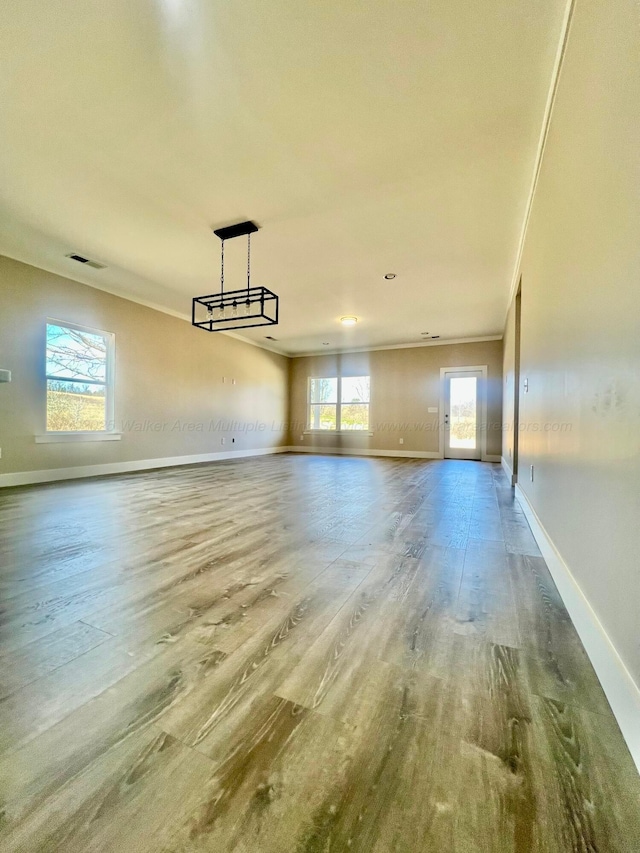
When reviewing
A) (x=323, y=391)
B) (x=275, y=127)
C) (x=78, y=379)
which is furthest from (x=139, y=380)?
(x=323, y=391)

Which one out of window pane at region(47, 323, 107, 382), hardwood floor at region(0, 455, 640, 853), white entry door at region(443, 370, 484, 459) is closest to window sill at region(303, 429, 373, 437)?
white entry door at region(443, 370, 484, 459)

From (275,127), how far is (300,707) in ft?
9.52

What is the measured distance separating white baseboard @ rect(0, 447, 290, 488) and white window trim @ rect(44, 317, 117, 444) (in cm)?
39

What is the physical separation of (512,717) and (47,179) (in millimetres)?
4097

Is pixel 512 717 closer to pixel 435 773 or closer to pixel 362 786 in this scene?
pixel 435 773

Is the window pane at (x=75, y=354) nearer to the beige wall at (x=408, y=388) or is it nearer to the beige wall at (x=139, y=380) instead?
the beige wall at (x=139, y=380)

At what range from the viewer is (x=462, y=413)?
756cm

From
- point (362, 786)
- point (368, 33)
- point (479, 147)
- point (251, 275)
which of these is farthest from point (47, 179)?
point (362, 786)

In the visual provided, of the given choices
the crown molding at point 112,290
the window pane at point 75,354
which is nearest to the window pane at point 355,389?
the crown molding at point 112,290

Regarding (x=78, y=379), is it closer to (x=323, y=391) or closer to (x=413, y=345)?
(x=323, y=391)

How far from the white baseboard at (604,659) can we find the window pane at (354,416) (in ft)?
22.7

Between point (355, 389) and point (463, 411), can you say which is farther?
point (355, 389)

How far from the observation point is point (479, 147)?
7.64ft

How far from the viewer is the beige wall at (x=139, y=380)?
4105 millimetres
